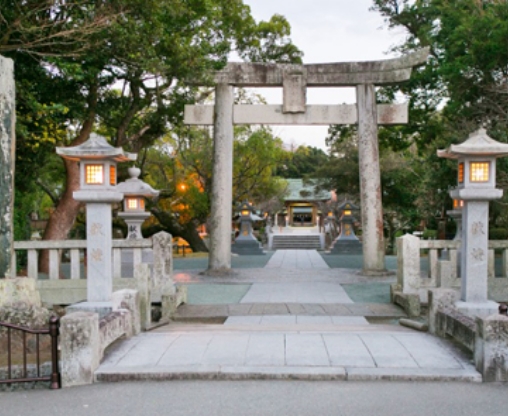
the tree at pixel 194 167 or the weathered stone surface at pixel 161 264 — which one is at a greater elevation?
the tree at pixel 194 167

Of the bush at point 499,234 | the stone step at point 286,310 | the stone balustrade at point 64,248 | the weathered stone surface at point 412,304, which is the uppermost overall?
the stone balustrade at point 64,248

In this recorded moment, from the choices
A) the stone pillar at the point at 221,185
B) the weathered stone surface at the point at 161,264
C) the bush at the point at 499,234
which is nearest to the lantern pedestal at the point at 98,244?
the weathered stone surface at the point at 161,264

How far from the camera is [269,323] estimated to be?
7.59 m

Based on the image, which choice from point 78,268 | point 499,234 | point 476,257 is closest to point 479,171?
point 476,257

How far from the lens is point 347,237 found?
959 inches

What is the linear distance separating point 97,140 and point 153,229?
19415mm

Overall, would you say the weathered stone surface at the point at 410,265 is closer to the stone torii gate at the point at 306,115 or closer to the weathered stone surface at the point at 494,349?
the weathered stone surface at the point at 494,349

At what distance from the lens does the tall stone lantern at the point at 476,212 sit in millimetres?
6332

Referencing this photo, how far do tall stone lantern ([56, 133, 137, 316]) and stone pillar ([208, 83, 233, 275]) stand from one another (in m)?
6.90

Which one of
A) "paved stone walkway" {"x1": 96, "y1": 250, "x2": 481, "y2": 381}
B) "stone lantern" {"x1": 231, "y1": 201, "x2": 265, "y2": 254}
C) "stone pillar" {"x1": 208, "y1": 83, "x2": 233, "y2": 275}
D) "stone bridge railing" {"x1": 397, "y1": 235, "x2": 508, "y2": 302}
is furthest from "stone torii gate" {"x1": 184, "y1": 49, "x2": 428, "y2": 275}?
"stone lantern" {"x1": 231, "y1": 201, "x2": 265, "y2": 254}

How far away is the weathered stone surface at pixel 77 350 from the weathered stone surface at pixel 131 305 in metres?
1.58

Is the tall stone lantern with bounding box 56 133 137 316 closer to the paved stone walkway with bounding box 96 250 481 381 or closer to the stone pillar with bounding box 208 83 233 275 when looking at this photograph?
the paved stone walkway with bounding box 96 250 481 381

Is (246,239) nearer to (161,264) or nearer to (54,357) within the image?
(161,264)

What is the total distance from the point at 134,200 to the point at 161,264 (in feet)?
11.1
